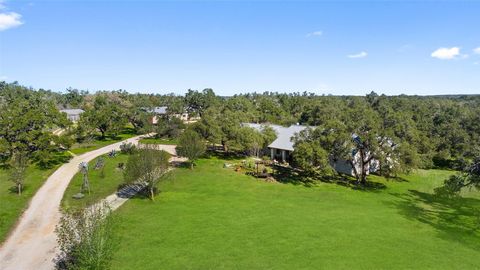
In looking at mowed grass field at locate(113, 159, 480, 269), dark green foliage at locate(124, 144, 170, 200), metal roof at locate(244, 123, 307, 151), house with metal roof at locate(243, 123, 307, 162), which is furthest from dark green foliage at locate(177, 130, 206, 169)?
metal roof at locate(244, 123, 307, 151)

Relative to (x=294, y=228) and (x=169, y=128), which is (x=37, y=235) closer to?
(x=294, y=228)

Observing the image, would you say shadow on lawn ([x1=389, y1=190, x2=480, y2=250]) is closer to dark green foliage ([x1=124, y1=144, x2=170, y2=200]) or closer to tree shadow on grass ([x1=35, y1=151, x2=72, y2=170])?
dark green foliage ([x1=124, y1=144, x2=170, y2=200])

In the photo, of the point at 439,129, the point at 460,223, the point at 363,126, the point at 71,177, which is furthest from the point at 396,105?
the point at 71,177

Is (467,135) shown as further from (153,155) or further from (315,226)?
(153,155)

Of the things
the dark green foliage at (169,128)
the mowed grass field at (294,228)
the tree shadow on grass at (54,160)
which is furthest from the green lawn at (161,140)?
the mowed grass field at (294,228)

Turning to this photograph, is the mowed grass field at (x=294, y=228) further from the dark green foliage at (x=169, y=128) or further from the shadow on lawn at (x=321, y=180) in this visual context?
the dark green foliage at (x=169, y=128)

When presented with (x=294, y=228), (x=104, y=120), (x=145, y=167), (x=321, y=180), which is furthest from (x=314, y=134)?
(x=104, y=120)
